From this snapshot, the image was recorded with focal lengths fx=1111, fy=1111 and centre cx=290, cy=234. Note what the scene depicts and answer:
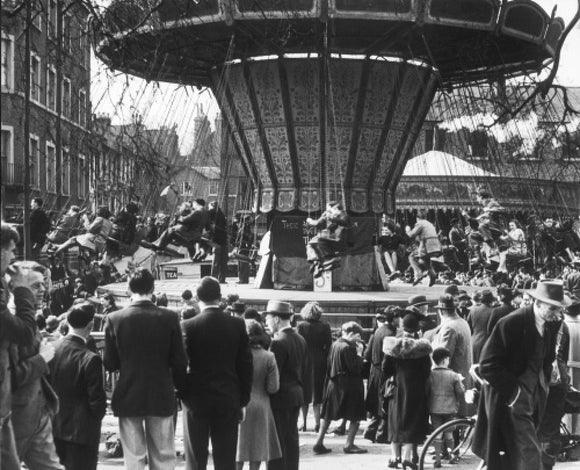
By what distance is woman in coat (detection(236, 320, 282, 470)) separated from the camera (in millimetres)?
7992

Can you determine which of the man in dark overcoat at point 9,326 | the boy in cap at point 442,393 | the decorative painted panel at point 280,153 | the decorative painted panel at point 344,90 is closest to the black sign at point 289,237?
the decorative painted panel at point 280,153

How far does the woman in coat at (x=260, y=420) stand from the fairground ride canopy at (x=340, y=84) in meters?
11.2

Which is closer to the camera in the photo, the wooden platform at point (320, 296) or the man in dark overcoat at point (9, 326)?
the man in dark overcoat at point (9, 326)

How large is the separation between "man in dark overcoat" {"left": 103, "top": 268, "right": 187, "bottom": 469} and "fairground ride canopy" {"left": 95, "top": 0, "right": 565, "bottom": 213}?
12.0m

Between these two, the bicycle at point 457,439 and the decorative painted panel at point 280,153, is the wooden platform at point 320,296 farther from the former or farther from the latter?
the bicycle at point 457,439

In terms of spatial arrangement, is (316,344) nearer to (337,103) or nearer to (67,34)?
(67,34)

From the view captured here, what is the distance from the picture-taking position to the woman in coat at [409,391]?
930 centimetres

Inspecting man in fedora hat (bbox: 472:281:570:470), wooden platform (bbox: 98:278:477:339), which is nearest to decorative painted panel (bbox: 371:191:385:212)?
wooden platform (bbox: 98:278:477:339)

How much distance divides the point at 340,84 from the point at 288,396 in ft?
41.4

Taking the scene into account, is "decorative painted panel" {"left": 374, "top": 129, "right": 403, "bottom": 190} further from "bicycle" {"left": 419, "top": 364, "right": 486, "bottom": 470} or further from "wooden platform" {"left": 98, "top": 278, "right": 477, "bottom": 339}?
"bicycle" {"left": 419, "top": 364, "right": 486, "bottom": 470}

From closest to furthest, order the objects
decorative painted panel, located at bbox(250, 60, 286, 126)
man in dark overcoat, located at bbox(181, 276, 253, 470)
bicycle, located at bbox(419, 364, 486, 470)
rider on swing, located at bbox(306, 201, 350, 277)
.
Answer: man in dark overcoat, located at bbox(181, 276, 253, 470) < bicycle, located at bbox(419, 364, 486, 470) < rider on swing, located at bbox(306, 201, 350, 277) < decorative painted panel, located at bbox(250, 60, 286, 126)

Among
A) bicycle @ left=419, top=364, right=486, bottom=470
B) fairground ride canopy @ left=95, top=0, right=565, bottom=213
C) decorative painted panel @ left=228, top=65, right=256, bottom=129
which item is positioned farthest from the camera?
decorative painted panel @ left=228, top=65, right=256, bottom=129

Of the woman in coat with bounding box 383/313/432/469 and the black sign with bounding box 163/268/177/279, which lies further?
the black sign with bounding box 163/268/177/279

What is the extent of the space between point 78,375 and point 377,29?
43.1 ft
